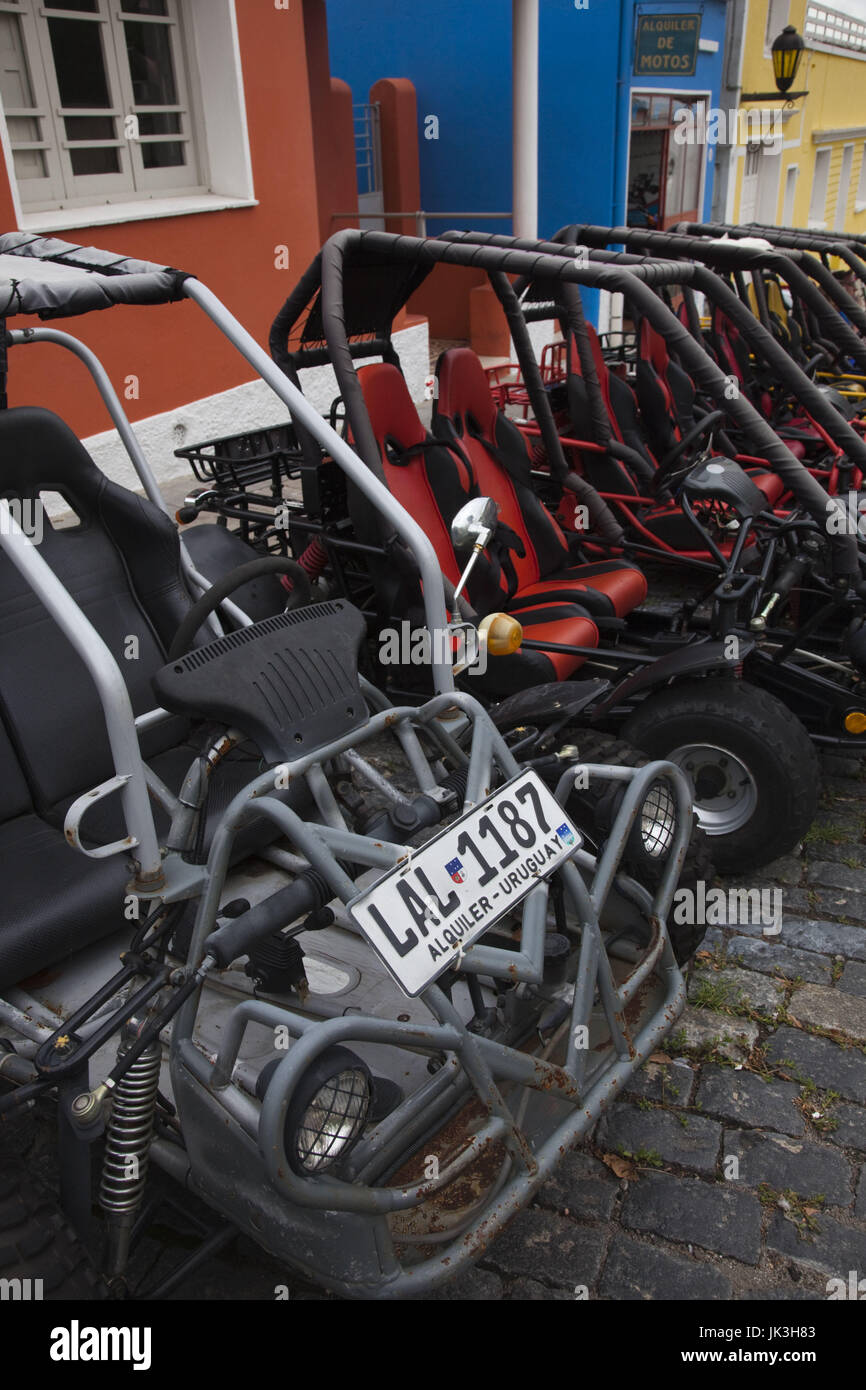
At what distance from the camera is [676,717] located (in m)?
3.43

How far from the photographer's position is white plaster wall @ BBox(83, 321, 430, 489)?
6.61 metres

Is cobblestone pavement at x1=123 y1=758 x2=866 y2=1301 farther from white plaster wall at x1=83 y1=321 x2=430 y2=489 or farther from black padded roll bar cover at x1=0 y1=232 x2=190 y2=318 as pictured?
white plaster wall at x1=83 y1=321 x2=430 y2=489

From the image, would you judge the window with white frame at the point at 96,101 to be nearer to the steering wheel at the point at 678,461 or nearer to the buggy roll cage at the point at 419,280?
the buggy roll cage at the point at 419,280

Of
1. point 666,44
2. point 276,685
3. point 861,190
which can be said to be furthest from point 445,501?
point 861,190

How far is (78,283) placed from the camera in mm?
2660

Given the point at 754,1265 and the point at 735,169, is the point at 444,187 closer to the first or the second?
the point at 735,169

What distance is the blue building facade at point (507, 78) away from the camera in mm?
11031

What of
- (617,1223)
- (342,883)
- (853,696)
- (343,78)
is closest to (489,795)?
(342,883)

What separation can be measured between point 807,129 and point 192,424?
601 inches

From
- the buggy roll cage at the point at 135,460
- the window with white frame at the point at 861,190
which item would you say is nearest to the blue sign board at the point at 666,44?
the buggy roll cage at the point at 135,460

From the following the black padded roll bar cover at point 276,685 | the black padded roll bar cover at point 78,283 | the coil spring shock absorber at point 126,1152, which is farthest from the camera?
the black padded roll bar cover at point 78,283

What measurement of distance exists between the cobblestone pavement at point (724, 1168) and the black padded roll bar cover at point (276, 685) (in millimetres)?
1029

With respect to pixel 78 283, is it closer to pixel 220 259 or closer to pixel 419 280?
pixel 419 280

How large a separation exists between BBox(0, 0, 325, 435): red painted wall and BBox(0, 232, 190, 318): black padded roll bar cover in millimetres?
3198
